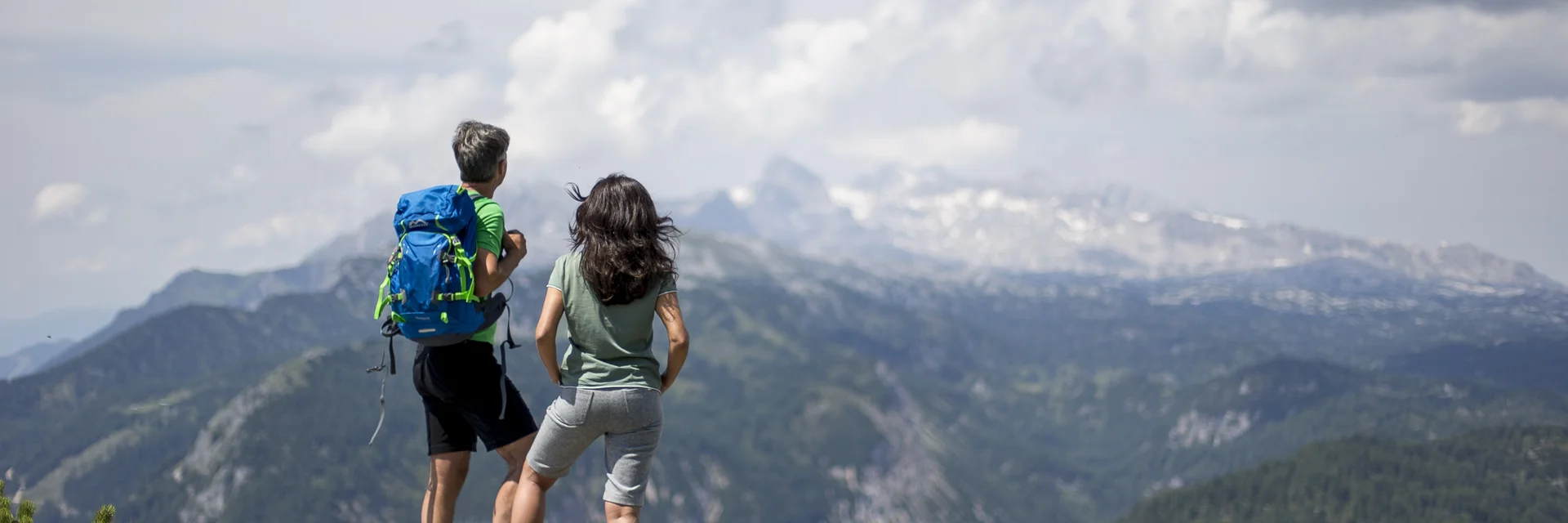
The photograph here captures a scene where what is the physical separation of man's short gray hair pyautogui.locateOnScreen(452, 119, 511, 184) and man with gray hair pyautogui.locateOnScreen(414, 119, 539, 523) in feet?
0.03

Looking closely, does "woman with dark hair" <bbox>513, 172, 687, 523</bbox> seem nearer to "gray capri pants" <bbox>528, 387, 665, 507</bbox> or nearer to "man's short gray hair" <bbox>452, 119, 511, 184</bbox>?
"gray capri pants" <bbox>528, 387, 665, 507</bbox>

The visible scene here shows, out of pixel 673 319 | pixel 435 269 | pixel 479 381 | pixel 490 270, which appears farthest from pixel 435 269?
pixel 673 319

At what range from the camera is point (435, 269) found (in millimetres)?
13914

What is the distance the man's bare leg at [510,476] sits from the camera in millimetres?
15406

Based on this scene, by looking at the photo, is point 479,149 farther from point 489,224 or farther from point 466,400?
point 466,400

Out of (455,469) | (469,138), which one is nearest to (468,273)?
(469,138)

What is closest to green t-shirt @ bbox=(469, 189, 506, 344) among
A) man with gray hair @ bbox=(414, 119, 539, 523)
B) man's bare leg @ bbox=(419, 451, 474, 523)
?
man with gray hair @ bbox=(414, 119, 539, 523)

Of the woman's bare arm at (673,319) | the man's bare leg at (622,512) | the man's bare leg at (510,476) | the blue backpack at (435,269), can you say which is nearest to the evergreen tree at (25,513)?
the blue backpack at (435,269)

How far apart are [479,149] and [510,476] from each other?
4238 mm

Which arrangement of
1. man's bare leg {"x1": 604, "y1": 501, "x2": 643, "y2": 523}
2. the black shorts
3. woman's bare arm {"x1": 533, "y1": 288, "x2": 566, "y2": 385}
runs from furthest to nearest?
man's bare leg {"x1": 604, "y1": 501, "x2": 643, "y2": 523} < the black shorts < woman's bare arm {"x1": 533, "y1": 288, "x2": 566, "y2": 385}

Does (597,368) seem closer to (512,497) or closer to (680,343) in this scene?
(680,343)

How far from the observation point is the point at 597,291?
563 inches

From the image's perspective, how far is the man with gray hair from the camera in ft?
47.8

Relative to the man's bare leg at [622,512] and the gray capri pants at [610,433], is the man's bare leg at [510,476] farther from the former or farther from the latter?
the man's bare leg at [622,512]
